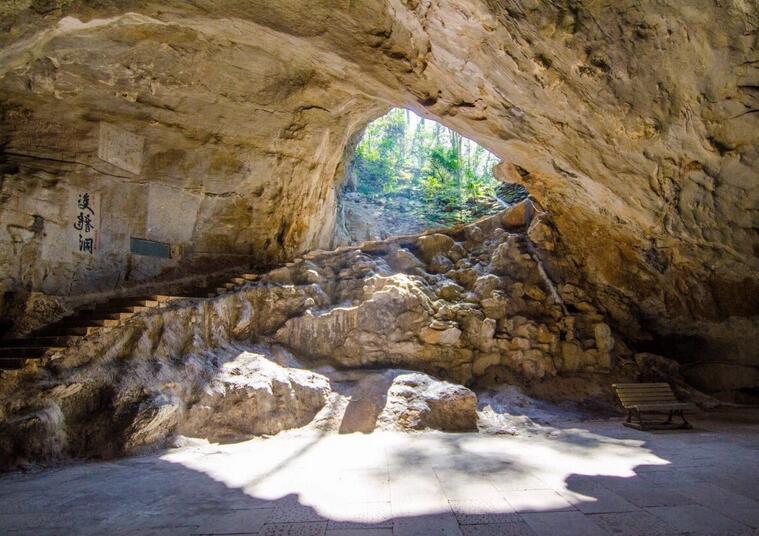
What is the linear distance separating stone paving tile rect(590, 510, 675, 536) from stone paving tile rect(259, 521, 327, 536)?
202 cm

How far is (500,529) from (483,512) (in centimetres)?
28

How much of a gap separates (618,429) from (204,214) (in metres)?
9.93

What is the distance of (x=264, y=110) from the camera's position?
9305mm

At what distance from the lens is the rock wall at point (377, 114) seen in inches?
180

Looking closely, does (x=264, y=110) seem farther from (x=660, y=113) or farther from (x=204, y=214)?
(x=660, y=113)

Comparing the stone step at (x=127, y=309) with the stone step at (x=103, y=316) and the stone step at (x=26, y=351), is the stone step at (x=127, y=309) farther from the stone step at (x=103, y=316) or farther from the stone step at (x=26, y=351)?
the stone step at (x=26, y=351)

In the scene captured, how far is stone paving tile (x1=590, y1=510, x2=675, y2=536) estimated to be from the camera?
2.75 meters

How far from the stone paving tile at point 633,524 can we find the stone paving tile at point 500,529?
1.83 ft

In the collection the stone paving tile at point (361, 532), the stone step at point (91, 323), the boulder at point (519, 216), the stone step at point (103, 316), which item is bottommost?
the stone paving tile at point (361, 532)

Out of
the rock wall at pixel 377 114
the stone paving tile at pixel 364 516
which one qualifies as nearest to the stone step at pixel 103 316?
the rock wall at pixel 377 114

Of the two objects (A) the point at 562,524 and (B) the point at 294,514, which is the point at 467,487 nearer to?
(A) the point at 562,524

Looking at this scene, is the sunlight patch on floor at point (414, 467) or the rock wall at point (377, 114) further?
the rock wall at point (377, 114)

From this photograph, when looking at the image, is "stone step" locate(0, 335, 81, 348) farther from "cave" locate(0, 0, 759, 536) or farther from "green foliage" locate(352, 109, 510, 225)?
"green foliage" locate(352, 109, 510, 225)

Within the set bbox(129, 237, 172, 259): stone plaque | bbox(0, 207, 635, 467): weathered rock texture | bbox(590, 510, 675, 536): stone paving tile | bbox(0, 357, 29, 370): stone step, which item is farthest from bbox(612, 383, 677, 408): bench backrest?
bbox(129, 237, 172, 259): stone plaque
